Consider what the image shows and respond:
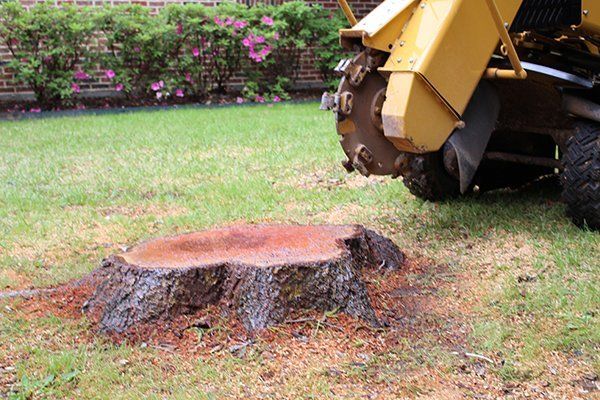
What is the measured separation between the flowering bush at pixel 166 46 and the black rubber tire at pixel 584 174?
775 centimetres

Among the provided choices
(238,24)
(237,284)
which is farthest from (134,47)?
(237,284)

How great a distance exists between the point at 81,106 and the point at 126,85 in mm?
716

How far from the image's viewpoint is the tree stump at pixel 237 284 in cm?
355

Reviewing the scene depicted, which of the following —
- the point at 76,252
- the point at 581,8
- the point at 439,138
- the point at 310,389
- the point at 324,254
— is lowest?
the point at 76,252

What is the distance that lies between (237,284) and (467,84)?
5.42 ft

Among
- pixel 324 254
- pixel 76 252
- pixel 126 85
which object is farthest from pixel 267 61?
pixel 324 254

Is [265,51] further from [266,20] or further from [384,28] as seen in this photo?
[384,28]

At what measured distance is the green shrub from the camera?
1078 centimetres

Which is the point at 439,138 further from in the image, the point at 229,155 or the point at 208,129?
the point at 208,129

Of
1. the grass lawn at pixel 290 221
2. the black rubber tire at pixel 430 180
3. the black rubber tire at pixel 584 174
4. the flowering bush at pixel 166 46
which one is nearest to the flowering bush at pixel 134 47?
the flowering bush at pixel 166 46

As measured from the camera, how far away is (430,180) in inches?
213

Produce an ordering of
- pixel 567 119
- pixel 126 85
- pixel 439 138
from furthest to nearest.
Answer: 1. pixel 126 85
2. pixel 567 119
3. pixel 439 138

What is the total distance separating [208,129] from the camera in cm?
917

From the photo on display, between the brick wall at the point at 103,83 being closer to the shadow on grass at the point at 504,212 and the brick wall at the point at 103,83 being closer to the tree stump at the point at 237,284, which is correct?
the shadow on grass at the point at 504,212
